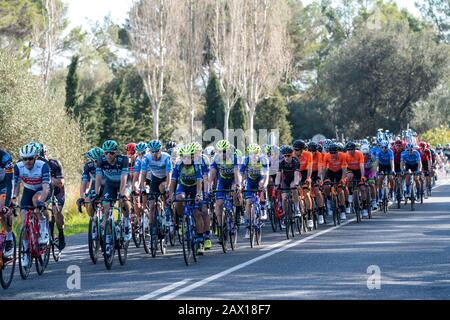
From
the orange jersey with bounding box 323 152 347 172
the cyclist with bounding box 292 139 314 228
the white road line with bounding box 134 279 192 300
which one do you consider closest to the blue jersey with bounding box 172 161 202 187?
the white road line with bounding box 134 279 192 300

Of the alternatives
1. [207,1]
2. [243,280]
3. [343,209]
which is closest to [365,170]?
[343,209]

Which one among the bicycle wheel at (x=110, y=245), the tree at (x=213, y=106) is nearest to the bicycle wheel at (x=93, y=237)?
the bicycle wheel at (x=110, y=245)

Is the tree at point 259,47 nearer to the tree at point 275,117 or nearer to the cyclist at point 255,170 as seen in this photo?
the tree at point 275,117

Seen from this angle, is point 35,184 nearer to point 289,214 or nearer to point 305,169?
point 289,214

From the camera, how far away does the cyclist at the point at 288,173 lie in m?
19.0

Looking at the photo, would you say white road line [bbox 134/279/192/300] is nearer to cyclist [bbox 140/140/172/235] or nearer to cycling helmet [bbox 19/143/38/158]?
cycling helmet [bbox 19/143/38/158]

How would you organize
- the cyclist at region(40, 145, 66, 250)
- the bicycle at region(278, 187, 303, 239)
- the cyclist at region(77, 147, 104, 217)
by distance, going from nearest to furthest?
1. the cyclist at region(77, 147, 104, 217)
2. the cyclist at region(40, 145, 66, 250)
3. the bicycle at region(278, 187, 303, 239)

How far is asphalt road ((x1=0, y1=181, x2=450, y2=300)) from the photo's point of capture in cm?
1116

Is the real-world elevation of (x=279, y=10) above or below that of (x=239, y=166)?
above

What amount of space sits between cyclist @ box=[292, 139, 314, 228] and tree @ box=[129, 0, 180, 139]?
3571 centimetres

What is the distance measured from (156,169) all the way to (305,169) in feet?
17.7

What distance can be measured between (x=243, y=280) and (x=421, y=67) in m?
58.1

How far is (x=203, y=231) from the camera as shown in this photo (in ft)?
50.2
